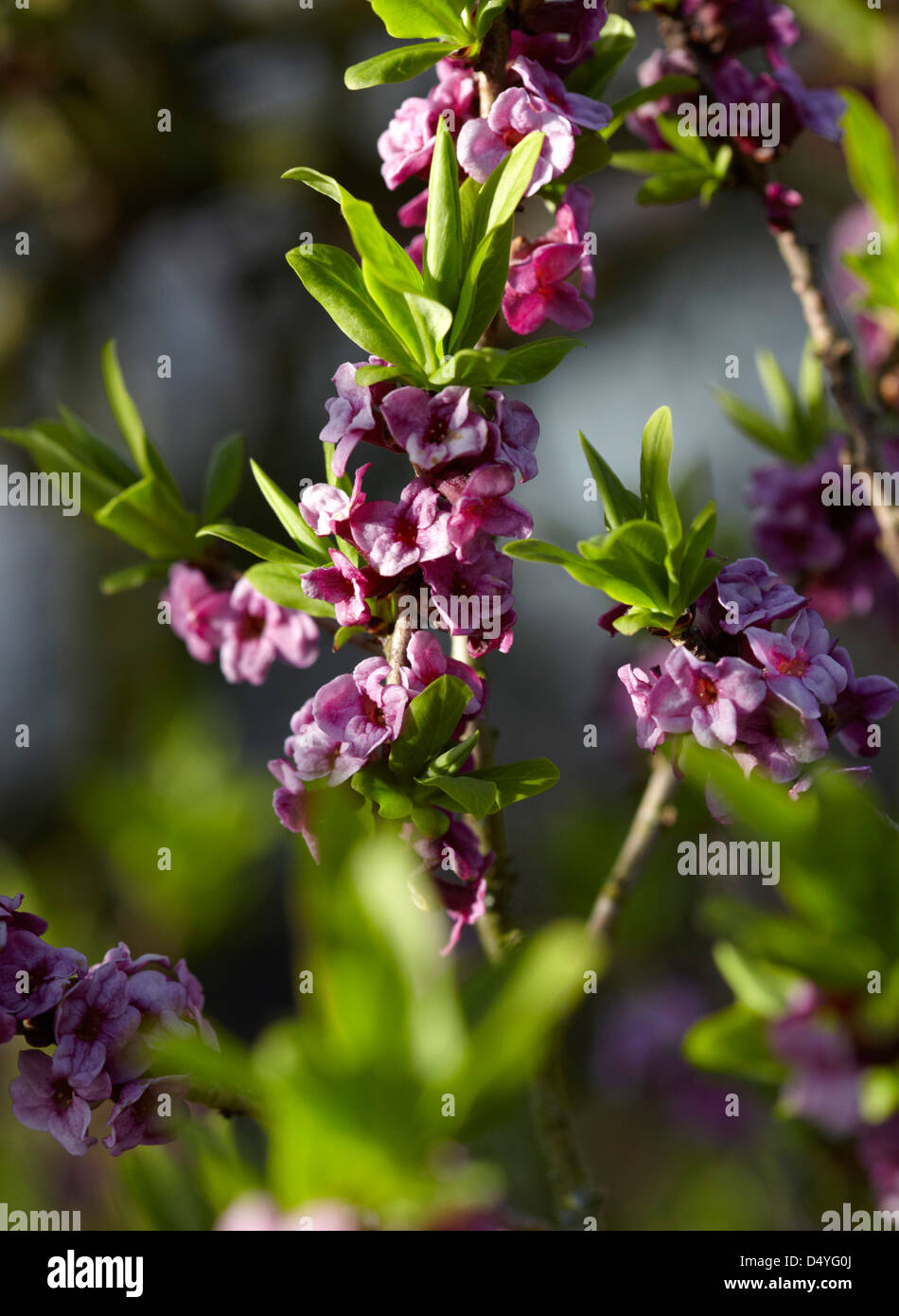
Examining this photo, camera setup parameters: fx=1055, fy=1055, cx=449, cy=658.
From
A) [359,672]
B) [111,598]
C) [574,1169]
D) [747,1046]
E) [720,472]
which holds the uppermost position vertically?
[720,472]

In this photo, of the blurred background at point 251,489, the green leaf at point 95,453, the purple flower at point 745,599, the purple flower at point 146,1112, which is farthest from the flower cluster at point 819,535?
the purple flower at point 146,1112

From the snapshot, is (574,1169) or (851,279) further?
(851,279)

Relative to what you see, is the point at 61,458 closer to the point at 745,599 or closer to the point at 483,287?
the point at 483,287

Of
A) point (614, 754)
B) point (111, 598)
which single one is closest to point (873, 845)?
point (614, 754)

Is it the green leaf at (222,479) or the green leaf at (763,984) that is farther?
the green leaf at (222,479)

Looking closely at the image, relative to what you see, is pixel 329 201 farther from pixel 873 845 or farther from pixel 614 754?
pixel 873 845

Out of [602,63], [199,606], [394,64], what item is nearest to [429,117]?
[394,64]

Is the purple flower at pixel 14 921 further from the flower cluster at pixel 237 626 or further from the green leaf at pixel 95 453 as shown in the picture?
the green leaf at pixel 95 453
